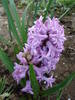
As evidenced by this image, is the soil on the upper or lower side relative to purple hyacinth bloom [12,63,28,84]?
lower

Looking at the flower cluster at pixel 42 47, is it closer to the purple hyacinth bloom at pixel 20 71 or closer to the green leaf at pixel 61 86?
the purple hyacinth bloom at pixel 20 71

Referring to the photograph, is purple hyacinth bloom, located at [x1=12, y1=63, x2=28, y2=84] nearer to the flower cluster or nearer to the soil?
the flower cluster

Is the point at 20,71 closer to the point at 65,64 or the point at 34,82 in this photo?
the point at 34,82

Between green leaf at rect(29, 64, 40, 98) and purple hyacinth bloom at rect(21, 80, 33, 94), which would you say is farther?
purple hyacinth bloom at rect(21, 80, 33, 94)

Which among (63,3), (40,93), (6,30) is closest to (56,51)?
(40,93)

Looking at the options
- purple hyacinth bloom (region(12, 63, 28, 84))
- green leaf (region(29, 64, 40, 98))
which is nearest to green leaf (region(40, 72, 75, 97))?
green leaf (region(29, 64, 40, 98))

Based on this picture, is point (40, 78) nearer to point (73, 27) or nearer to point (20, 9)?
point (73, 27)

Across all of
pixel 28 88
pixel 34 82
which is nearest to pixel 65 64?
pixel 28 88

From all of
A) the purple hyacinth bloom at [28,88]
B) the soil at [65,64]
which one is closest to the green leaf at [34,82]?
the purple hyacinth bloom at [28,88]
